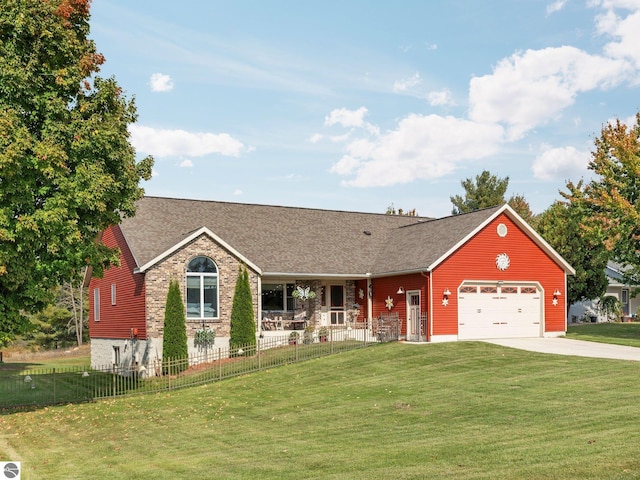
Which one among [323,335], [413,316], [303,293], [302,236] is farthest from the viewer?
[302,236]

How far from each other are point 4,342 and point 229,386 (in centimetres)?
785

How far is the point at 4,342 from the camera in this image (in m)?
21.4

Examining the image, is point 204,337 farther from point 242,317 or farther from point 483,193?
point 483,193

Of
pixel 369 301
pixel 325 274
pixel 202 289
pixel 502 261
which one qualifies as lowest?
pixel 369 301

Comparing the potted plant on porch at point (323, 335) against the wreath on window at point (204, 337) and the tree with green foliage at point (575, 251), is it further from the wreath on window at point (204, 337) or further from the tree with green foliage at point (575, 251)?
the tree with green foliage at point (575, 251)

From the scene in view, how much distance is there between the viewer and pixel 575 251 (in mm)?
45750

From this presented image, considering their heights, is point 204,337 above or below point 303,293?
below

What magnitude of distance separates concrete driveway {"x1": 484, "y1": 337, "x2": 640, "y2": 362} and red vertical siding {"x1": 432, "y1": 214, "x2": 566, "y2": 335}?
6.84ft

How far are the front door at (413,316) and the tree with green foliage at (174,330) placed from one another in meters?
10.6

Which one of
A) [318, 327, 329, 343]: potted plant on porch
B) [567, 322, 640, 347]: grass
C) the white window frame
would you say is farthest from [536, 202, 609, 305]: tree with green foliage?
the white window frame

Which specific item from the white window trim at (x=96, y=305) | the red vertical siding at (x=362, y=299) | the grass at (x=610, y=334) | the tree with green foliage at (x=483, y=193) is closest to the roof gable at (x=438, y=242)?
the red vertical siding at (x=362, y=299)

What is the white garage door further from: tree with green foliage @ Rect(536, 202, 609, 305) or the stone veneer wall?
tree with green foliage @ Rect(536, 202, 609, 305)

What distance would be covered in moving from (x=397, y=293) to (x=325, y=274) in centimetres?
380

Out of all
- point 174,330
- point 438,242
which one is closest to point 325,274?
point 438,242
